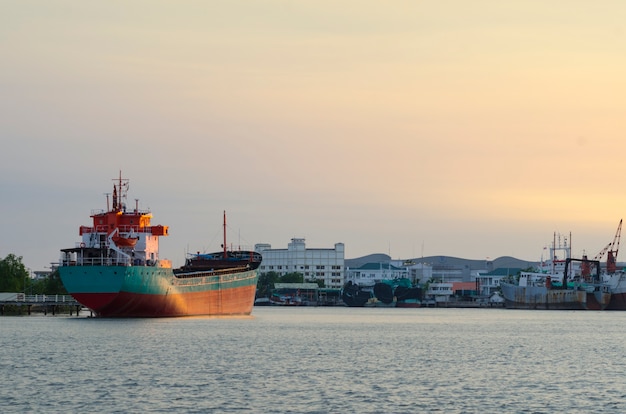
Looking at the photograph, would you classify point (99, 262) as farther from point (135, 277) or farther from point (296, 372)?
point (296, 372)

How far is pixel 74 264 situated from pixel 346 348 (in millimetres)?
41479

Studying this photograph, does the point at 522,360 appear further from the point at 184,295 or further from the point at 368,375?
the point at 184,295

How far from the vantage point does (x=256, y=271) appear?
16100cm

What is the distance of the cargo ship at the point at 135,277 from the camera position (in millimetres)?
117938

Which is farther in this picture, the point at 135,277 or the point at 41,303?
→ the point at 41,303

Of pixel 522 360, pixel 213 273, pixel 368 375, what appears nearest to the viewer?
pixel 368 375

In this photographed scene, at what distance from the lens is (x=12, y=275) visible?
18825cm

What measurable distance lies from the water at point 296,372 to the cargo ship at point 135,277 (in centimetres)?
916

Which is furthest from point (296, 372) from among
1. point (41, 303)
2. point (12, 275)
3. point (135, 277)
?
point (12, 275)

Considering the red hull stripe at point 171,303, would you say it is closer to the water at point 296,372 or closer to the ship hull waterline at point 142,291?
the ship hull waterline at point 142,291

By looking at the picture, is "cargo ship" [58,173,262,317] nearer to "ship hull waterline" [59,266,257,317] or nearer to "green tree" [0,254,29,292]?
"ship hull waterline" [59,266,257,317]

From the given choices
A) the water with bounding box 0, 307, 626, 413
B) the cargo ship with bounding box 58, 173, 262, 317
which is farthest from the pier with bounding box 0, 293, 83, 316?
the water with bounding box 0, 307, 626, 413

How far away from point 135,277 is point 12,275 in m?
75.7

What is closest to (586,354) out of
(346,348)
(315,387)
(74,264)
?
(346,348)
